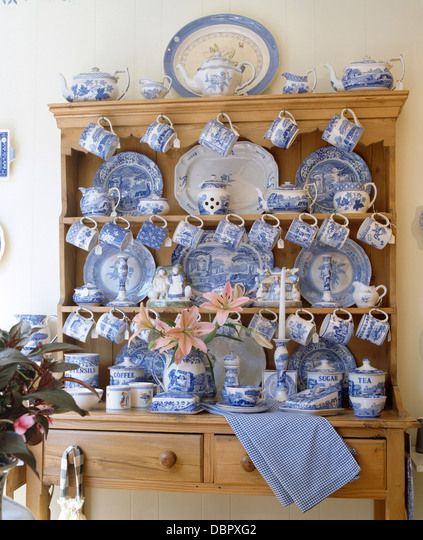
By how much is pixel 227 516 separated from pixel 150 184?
46.8 inches

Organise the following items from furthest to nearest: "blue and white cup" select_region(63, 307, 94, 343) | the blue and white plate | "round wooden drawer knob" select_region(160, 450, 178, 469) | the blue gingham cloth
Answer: the blue and white plate → "blue and white cup" select_region(63, 307, 94, 343) → "round wooden drawer knob" select_region(160, 450, 178, 469) → the blue gingham cloth

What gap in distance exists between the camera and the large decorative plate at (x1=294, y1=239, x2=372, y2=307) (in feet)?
8.27

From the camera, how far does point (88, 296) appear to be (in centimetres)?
250

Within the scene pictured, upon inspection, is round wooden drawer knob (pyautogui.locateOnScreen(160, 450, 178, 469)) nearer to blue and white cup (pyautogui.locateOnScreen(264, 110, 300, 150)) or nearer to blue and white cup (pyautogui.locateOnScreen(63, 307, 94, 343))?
blue and white cup (pyautogui.locateOnScreen(63, 307, 94, 343))

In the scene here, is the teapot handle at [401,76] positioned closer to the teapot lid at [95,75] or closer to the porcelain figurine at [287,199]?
the porcelain figurine at [287,199]

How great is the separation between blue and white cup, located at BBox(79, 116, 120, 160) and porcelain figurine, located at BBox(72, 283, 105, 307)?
1.44 feet

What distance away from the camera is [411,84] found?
8.34 ft

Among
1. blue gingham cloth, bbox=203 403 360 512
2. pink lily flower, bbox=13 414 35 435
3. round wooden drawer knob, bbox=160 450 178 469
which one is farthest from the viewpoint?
round wooden drawer knob, bbox=160 450 178 469

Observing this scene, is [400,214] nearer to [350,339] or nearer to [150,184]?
[350,339]

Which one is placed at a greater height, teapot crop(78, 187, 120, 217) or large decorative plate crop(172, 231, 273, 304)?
teapot crop(78, 187, 120, 217)

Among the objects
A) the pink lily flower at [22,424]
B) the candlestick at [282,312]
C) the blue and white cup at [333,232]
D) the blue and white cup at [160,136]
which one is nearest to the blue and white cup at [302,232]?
the blue and white cup at [333,232]

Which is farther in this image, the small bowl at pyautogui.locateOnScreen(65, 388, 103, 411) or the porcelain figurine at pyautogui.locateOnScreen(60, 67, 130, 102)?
the porcelain figurine at pyautogui.locateOnScreen(60, 67, 130, 102)

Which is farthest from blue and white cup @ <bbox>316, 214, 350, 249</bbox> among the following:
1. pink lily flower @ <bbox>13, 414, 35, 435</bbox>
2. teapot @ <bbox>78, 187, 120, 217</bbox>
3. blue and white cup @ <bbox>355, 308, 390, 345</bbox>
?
pink lily flower @ <bbox>13, 414, 35, 435</bbox>
